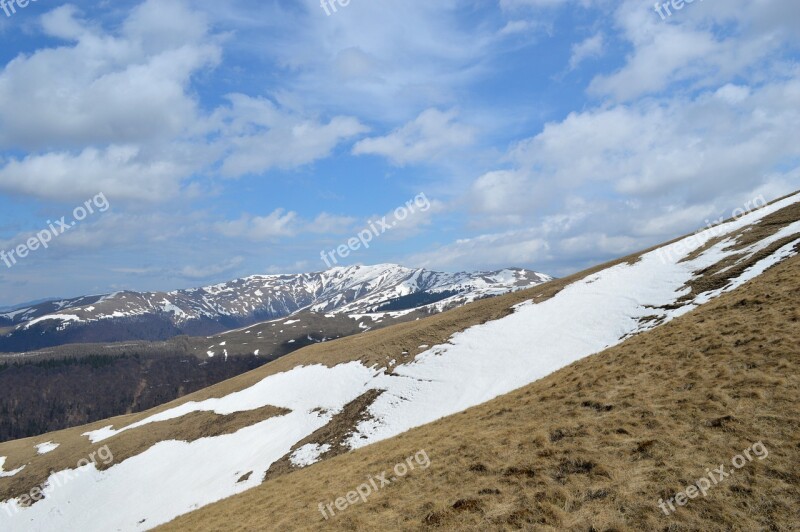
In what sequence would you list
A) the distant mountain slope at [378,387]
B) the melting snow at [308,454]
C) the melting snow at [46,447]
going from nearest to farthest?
1. the melting snow at [308,454]
2. the distant mountain slope at [378,387]
3. the melting snow at [46,447]

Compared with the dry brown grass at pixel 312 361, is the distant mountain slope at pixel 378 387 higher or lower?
lower

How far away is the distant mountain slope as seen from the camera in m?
35.4

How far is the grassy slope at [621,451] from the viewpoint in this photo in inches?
413

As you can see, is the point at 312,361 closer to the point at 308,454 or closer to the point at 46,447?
the point at 308,454

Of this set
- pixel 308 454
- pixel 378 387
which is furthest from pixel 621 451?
pixel 378 387

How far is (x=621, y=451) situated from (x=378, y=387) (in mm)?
33405

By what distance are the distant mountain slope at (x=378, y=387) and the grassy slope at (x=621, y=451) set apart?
7.95 feet

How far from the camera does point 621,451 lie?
43.0 feet

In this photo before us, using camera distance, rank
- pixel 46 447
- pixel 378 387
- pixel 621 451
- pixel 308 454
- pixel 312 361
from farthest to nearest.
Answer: pixel 46 447 → pixel 312 361 → pixel 378 387 → pixel 308 454 → pixel 621 451

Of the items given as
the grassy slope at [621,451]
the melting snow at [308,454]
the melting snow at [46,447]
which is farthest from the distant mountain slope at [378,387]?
the grassy slope at [621,451]

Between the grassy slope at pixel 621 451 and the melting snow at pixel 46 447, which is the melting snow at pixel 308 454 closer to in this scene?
the grassy slope at pixel 621 451

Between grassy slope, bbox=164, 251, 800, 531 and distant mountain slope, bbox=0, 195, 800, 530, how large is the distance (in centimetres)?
242

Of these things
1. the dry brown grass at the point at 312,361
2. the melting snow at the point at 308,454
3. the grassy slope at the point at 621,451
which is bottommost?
the melting snow at the point at 308,454

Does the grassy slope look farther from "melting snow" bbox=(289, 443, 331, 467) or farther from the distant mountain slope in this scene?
"melting snow" bbox=(289, 443, 331, 467)
